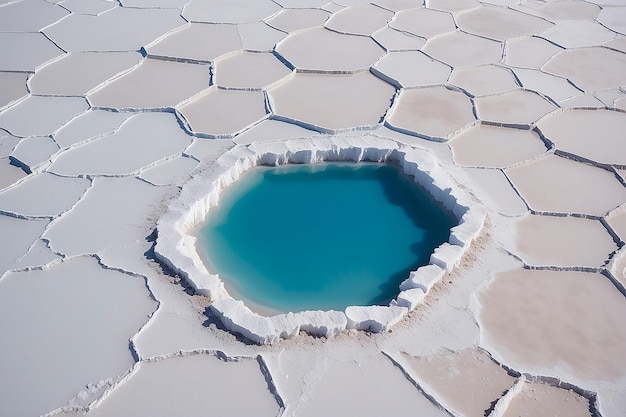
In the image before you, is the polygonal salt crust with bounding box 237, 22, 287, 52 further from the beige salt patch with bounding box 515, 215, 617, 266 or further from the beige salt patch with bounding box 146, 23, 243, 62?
the beige salt patch with bounding box 515, 215, 617, 266

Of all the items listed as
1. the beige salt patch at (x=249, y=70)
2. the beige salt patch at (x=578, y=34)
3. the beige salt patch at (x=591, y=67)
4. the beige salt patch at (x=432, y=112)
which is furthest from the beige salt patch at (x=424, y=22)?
the beige salt patch at (x=249, y=70)

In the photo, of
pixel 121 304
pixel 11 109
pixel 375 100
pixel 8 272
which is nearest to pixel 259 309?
pixel 121 304

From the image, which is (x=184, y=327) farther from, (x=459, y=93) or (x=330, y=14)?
(x=330, y=14)

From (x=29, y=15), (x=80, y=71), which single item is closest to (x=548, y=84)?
(x=80, y=71)

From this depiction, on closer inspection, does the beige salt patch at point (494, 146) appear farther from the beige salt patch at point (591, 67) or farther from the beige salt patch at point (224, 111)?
the beige salt patch at point (224, 111)

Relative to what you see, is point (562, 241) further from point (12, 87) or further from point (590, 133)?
point (12, 87)

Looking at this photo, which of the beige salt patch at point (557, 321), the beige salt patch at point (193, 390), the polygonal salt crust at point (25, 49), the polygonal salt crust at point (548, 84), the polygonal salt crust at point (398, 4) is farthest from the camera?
the polygonal salt crust at point (398, 4)

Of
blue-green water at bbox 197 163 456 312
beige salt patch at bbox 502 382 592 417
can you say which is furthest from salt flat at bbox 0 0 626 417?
blue-green water at bbox 197 163 456 312
